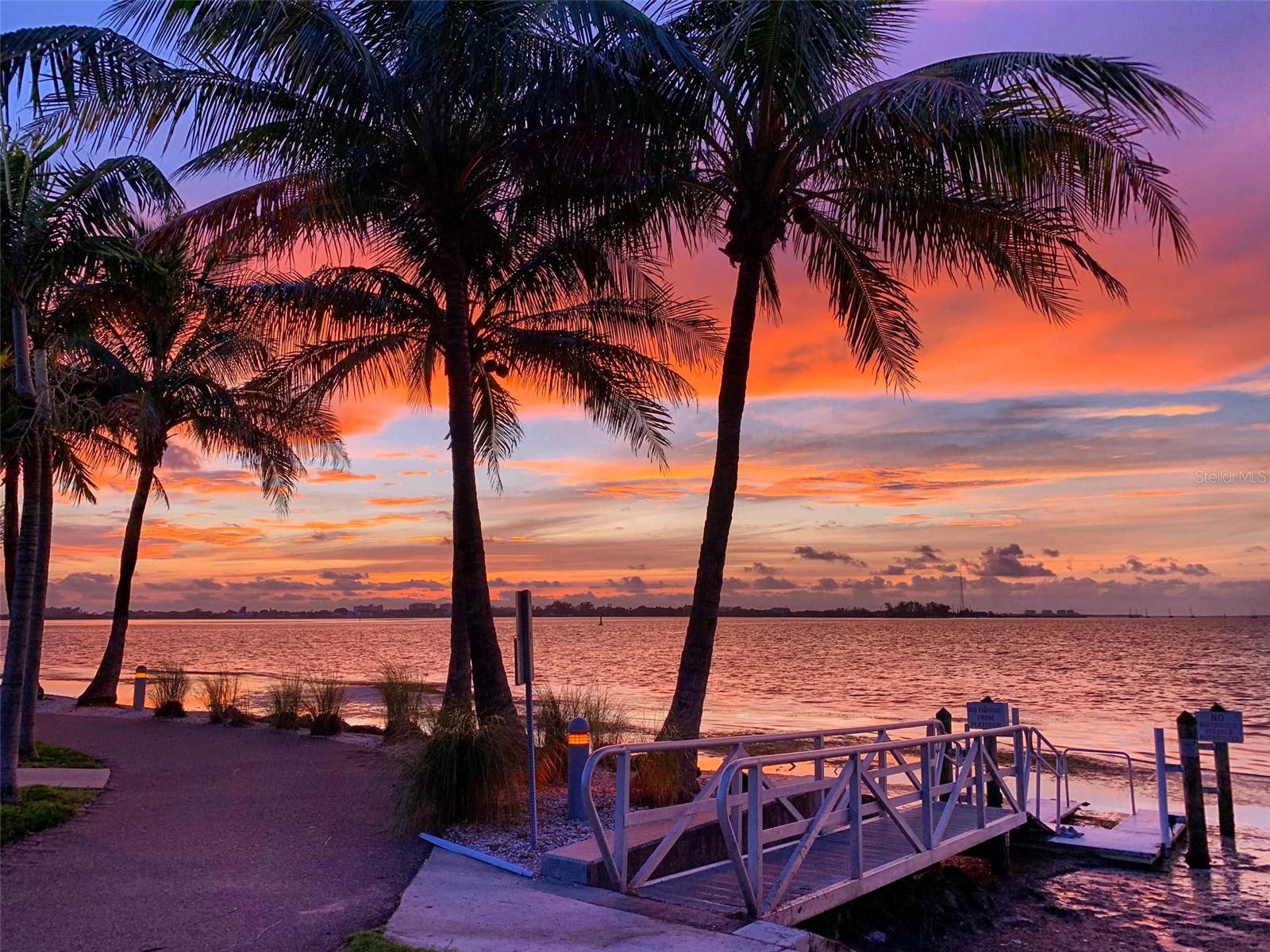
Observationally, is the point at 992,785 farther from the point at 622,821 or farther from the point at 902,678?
the point at 902,678

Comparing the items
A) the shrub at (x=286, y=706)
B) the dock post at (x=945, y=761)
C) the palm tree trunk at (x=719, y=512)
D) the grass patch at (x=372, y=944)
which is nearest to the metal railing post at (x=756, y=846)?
the grass patch at (x=372, y=944)

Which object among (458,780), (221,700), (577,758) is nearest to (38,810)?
(458,780)

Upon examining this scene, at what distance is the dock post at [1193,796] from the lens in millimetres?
12648

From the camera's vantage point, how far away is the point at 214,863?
336 inches

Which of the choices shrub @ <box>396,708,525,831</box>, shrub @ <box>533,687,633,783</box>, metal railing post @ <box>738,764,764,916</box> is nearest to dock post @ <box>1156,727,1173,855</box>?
shrub @ <box>533,687,633,783</box>

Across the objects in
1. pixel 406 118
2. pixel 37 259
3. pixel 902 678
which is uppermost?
pixel 406 118

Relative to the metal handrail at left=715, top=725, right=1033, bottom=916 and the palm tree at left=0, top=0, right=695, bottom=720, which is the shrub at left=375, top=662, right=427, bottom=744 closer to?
the palm tree at left=0, top=0, right=695, bottom=720

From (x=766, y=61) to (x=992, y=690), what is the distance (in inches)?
1665

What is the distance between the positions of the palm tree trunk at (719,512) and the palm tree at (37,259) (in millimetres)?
6633

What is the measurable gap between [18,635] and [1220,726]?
1376 centimetres

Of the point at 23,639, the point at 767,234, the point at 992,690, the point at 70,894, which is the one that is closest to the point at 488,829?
the point at 70,894

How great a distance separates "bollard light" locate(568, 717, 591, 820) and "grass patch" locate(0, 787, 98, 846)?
4.87 metres

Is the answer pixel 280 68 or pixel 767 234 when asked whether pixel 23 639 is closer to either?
pixel 280 68

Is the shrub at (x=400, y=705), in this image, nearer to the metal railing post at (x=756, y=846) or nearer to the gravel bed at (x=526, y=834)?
the gravel bed at (x=526, y=834)
